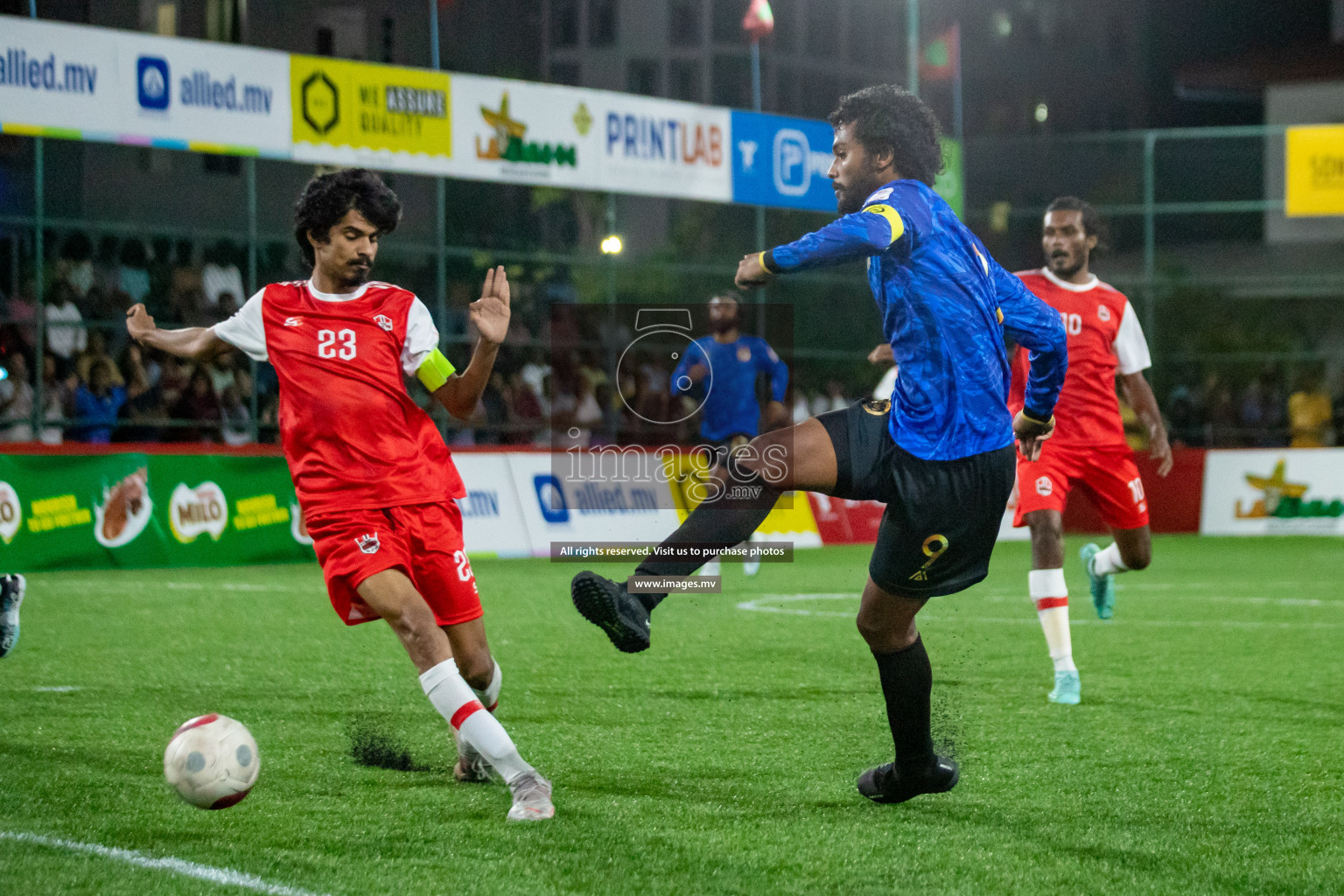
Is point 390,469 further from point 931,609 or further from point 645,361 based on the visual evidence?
point 645,361

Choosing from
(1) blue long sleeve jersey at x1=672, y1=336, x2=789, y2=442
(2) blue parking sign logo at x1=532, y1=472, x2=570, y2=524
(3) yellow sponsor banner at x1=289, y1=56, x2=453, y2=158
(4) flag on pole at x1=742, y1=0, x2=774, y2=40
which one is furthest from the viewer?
(4) flag on pole at x1=742, y1=0, x2=774, y2=40

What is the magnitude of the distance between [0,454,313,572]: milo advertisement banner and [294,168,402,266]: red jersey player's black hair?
8.68 metres

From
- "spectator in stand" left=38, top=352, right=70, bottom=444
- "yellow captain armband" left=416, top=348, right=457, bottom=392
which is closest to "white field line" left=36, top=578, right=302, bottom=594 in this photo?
"spectator in stand" left=38, top=352, right=70, bottom=444

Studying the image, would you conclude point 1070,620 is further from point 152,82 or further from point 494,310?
point 152,82

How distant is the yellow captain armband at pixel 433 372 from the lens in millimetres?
4746

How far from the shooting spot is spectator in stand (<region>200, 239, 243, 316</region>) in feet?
52.3

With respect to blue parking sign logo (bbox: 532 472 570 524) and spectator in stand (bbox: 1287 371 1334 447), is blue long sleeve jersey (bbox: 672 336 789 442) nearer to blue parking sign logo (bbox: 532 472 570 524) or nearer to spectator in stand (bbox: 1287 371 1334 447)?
blue parking sign logo (bbox: 532 472 570 524)

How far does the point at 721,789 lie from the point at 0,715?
3.10 metres

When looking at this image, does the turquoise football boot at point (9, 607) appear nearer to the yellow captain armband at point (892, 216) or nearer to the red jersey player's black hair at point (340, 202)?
the red jersey player's black hair at point (340, 202)

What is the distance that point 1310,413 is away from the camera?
2178cm

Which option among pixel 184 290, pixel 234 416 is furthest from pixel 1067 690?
pixel 184 290

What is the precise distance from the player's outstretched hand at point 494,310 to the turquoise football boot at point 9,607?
3217 millimetres

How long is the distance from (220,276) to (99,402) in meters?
2.34

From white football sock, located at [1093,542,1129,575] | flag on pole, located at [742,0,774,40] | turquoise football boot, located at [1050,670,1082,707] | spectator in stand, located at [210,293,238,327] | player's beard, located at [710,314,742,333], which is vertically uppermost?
flag on pole, located at [742,0,774,40]
